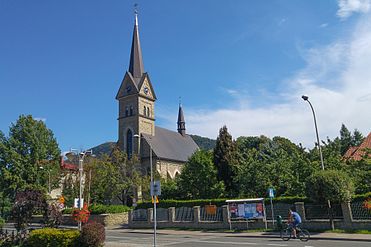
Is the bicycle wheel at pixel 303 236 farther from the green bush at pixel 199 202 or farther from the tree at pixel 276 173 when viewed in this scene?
the tree at pixel 276 173

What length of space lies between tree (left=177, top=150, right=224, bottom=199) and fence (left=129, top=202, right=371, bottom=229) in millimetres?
6889

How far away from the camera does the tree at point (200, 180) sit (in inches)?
1431

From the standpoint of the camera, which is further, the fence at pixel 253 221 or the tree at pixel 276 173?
the tree at pixel 276 173

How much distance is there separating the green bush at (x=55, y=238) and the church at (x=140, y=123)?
41.4 m

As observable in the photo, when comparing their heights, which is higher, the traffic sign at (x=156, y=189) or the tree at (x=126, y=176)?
the tree at (x=126, y=176)

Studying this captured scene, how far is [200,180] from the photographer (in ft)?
124

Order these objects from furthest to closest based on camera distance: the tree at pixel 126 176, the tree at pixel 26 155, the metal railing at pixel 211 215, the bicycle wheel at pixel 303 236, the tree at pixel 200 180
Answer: the tree at pixel 26 155, the tree at pixel 126 176, the tree at pixel 200 180, the metal railing at pixel 211 215, the bicycle wheel at pixel 303 236

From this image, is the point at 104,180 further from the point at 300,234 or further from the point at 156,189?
the point at 156,189

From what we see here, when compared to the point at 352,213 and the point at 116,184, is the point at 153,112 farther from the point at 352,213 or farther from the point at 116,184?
the point at 352,213

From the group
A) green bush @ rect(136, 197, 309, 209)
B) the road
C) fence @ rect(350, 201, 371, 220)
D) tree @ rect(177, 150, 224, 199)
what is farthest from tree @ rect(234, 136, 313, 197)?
the road

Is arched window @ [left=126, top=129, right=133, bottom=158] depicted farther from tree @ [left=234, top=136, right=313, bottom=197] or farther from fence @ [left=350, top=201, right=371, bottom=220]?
fence @ [left=350, top=201, right=371, bottom=220]

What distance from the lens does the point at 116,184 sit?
44312 millimetres

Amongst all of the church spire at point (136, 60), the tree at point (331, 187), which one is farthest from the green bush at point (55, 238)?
the church spire at point (136, 60)

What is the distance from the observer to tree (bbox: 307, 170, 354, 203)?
1983 cm
